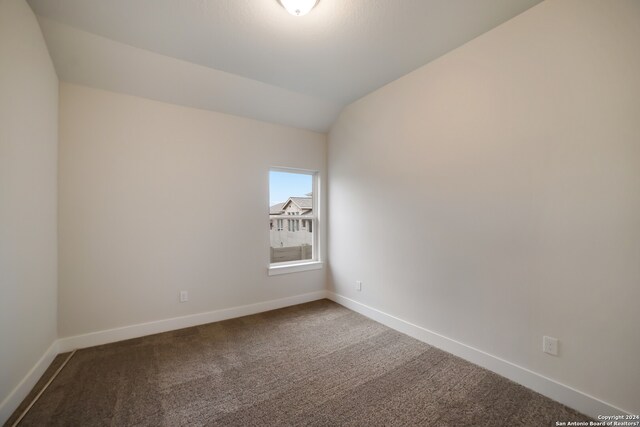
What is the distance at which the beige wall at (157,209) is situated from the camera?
241cm

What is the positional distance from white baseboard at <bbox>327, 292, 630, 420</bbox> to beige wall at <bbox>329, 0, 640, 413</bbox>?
5 centimetres

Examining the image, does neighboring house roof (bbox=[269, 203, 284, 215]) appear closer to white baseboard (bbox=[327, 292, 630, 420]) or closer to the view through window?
the view through window

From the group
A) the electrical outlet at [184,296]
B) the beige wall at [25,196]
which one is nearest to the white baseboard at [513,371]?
the electrical outlet at [184,296]

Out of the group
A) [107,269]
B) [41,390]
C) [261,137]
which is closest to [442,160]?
[261,137]

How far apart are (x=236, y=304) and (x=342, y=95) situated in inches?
114

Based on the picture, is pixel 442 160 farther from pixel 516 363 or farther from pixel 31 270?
pixel 31 270

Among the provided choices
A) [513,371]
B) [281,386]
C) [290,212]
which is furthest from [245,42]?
[513,371]

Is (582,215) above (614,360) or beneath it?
above

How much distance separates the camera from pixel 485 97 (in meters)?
2.11

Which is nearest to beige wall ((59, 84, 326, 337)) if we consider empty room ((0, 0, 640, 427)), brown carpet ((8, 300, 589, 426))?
empty room ((0, 0, 640, 427))

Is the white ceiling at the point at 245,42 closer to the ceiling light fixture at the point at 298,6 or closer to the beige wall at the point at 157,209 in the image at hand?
the ceiling light fixture at the point at 298,6

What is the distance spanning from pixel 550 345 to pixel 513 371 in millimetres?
354

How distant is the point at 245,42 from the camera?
7.24 ft

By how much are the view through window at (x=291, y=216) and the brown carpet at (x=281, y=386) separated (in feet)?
4.31
